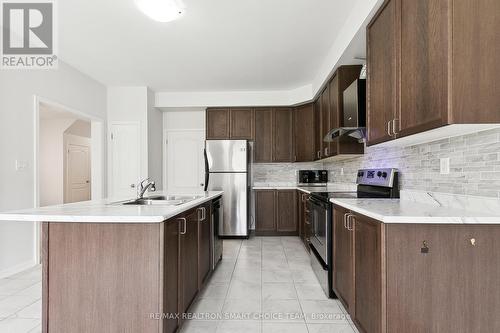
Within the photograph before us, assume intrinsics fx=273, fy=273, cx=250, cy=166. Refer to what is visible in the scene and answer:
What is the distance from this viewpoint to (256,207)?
4734 millimetres

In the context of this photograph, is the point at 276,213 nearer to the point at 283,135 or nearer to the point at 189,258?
the point at 283,135

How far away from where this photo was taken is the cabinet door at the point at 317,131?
420 centimetres

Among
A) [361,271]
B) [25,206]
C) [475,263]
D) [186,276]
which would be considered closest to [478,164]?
[475,263]

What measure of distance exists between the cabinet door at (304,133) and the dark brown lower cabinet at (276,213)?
0.66 m

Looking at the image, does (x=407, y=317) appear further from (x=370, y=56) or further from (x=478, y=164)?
(x=370, y=56)

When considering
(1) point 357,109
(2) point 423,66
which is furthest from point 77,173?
(2) point 423,66

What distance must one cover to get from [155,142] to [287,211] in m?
2.68

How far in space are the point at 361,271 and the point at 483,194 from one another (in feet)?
2.59

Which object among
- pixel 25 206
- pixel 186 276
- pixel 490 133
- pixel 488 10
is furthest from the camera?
pixel 25 206

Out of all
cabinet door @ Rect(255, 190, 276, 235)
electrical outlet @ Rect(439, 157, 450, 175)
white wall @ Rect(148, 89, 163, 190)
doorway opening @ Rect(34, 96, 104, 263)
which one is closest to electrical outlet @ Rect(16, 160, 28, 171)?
white wall @ Rect(148, 89, 163, 190)

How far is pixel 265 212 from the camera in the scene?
15.5 ft

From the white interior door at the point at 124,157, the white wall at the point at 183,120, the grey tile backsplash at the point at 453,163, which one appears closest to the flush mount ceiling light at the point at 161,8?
the grey tile backsplash at the point at 453,163

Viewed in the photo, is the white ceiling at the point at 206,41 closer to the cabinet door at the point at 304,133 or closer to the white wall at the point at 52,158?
the cabinet door at the point at 304,133

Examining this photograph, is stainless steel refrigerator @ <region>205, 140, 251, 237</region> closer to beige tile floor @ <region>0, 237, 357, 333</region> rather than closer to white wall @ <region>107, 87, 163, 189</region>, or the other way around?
white wall @ <region>107, 87, 163, 189</region>
